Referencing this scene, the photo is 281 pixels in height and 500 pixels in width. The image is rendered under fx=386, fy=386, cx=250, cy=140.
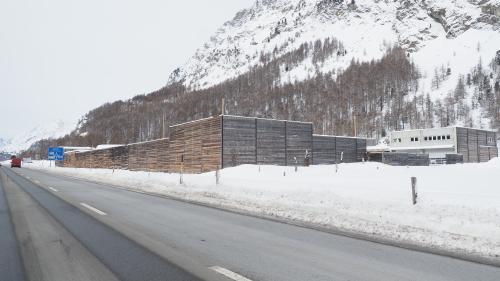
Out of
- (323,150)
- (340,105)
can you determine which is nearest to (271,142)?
(323,150)

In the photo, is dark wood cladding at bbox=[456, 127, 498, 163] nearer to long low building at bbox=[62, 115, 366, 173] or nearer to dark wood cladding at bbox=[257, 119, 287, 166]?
long low building at bbox=[62, 115, 366, 173]

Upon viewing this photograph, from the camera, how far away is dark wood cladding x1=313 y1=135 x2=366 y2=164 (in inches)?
1456

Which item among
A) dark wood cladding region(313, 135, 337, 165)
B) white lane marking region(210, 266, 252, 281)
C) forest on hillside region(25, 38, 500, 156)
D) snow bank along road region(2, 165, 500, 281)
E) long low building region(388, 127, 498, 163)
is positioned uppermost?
forest on hillside region(25, 38, 500, 156)

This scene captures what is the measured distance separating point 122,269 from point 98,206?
25.3ft

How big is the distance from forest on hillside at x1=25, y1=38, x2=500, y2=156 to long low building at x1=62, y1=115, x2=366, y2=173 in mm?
92420

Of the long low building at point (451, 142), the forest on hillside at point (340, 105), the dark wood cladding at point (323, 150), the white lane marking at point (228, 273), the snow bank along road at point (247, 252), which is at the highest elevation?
the forest on hillside at point (340, 105)

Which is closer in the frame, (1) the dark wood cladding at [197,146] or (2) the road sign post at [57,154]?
(1) the dark wood cladding at [197,146]

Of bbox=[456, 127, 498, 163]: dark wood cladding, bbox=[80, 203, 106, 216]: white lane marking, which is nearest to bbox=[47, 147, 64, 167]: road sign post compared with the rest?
bbox=[80, 203, 106, 216]: white lane marking

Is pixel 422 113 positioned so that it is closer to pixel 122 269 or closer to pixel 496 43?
pixel 496 43

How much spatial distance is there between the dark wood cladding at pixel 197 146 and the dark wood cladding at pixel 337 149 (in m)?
11.8

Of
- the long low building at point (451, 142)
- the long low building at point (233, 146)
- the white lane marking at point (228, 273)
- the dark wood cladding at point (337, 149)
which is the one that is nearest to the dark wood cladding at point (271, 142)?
the long low building at point (233, 146)

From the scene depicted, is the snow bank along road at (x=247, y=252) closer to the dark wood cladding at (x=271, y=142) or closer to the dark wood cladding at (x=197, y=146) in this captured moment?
the dark wood cladding at (x=197, y=146)

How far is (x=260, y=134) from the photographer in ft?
97.9

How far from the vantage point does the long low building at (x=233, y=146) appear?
27.8 m
